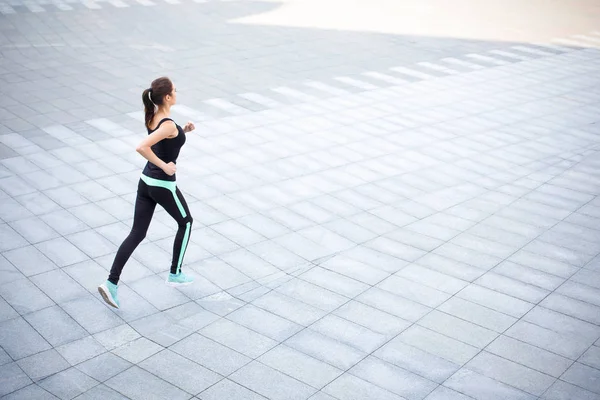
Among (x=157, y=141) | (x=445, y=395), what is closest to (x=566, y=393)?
(x=445, y=395)

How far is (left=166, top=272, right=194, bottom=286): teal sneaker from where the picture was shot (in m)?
6.21

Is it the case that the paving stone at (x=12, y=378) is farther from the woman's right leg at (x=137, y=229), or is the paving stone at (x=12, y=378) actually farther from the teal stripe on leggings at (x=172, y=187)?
the teal stripe on leggings at (x=172, y=187)

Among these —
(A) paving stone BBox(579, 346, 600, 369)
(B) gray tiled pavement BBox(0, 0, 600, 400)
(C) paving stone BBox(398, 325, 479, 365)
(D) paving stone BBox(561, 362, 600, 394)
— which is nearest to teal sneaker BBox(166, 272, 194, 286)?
(B) gray tiled pavement BBox(0, 0, 600, 400)

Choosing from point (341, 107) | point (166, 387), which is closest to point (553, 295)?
point (166, 387)

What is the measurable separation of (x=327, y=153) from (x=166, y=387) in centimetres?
570

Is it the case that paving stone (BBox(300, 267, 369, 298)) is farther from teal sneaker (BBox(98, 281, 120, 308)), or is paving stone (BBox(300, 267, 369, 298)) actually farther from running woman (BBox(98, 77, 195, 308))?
teal sneaker (BBox(98, 281, 120, 308))

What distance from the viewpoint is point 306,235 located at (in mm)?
7434

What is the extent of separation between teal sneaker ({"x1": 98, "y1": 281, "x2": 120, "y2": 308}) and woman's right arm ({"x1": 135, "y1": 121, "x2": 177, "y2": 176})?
1.12 meters

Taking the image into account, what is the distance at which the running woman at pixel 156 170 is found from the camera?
18.3 ft

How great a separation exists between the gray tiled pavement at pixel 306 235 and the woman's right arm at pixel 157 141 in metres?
1.26

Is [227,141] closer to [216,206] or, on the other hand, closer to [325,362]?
[216,206]

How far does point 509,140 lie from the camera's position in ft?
36.2

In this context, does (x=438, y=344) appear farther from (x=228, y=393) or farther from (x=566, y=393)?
(x=228, y=393)

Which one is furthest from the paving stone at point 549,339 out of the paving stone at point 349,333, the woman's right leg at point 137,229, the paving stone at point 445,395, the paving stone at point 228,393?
the woman's right leg at point 137,229
